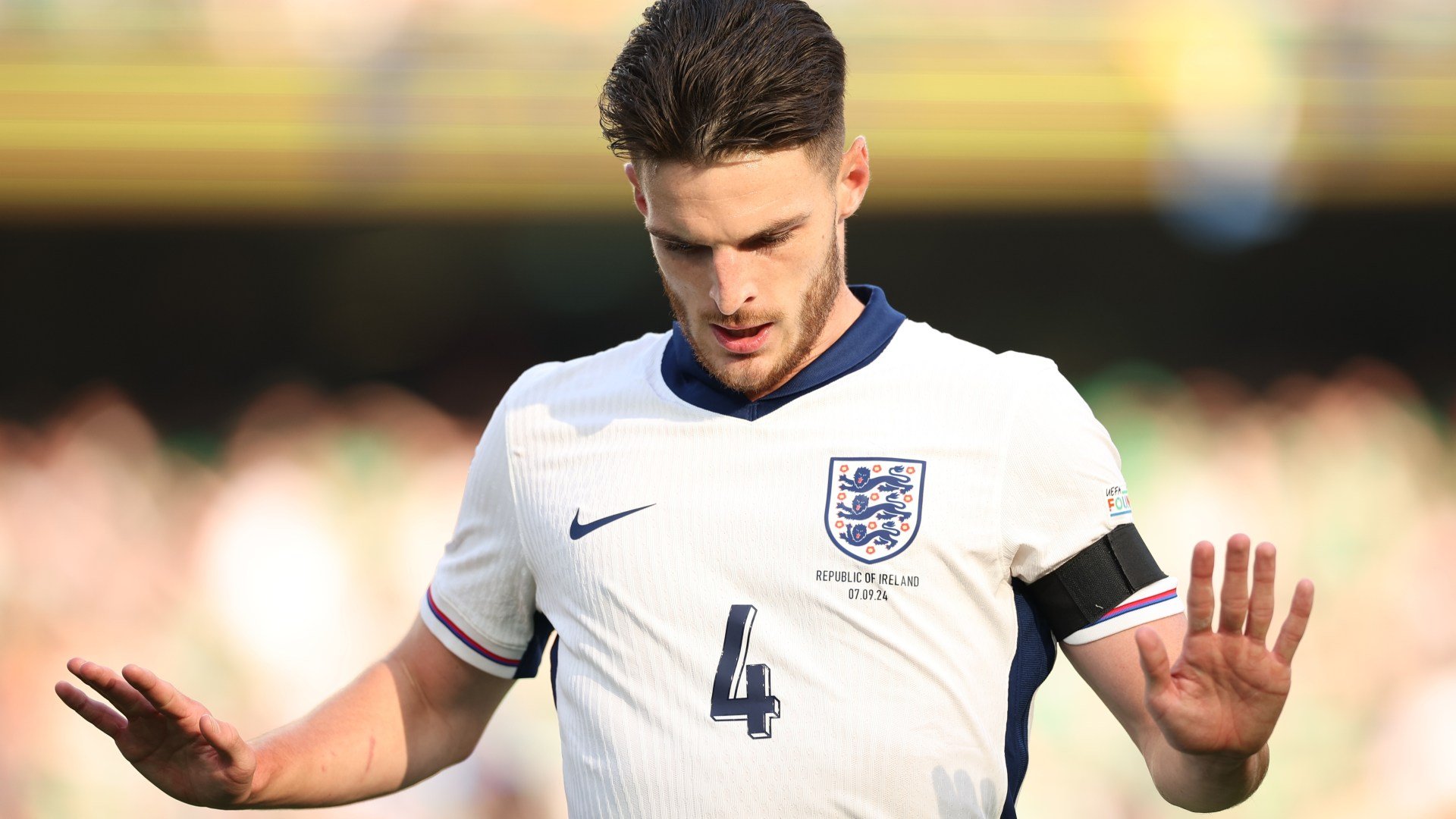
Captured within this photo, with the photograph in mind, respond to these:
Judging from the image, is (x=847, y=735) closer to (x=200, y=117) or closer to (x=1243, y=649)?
(x=1243, y=649)

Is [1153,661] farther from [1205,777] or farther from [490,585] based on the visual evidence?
[490,585]

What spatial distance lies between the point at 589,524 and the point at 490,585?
25cm

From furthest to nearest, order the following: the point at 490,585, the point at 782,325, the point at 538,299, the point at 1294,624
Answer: the point at 538,299 → the point at 490,585 → the point at 782,325 → the point at 1294,624

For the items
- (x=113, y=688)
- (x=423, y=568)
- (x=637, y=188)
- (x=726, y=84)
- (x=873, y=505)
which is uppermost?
(x=726, y=84)

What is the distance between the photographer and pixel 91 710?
1.85m

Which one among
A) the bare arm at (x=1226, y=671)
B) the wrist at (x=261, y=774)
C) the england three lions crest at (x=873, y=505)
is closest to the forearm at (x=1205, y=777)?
the bare arm at (x=1226, y=671)

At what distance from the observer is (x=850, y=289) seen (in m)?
2.18

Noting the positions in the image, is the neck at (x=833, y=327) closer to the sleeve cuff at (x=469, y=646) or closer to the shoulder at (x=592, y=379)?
the shoulder at (x=592, y=379)

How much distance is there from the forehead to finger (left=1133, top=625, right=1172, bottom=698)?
0.72 meters

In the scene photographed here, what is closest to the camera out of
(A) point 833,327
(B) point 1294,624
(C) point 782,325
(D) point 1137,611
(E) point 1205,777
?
(B) point 1294,624

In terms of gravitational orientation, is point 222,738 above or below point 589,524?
below

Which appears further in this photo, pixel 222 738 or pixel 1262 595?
pixel 222 738

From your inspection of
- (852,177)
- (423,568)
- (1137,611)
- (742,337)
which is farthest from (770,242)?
(423,568)

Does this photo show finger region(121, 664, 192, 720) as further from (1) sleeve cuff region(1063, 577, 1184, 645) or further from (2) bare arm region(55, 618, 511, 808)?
(1) sleeve cuff region(1063, 577, 1184, 645)
